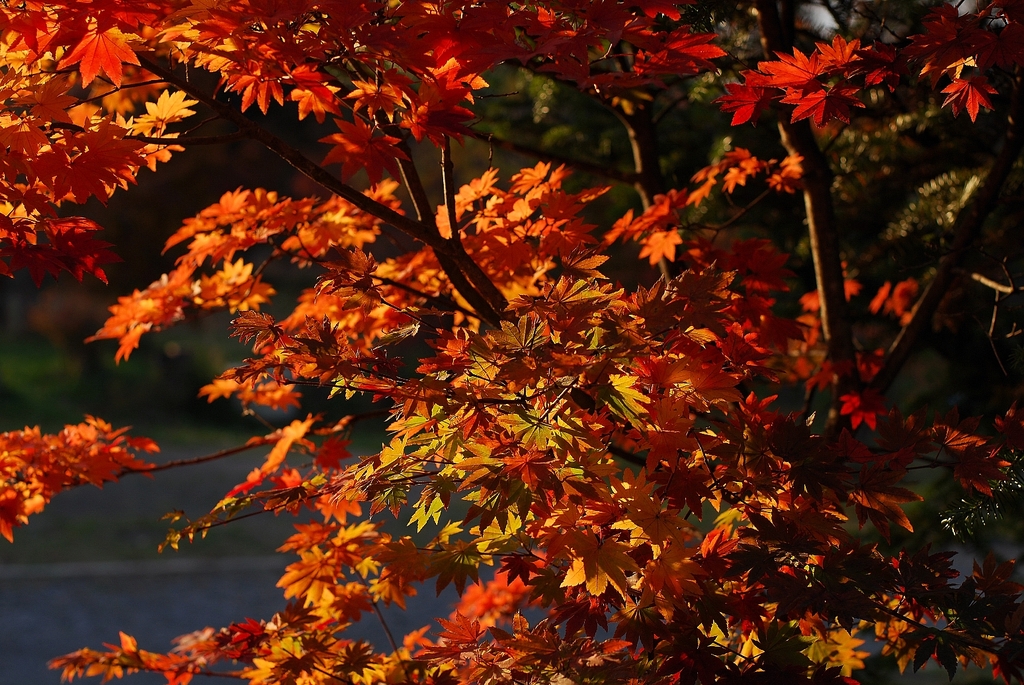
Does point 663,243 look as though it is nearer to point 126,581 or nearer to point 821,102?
point 821,102

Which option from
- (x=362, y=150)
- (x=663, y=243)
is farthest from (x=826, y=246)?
(x=362, y=150)

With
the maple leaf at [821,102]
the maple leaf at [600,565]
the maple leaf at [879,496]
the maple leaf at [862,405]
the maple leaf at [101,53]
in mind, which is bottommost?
the maple leaf at [862,405]

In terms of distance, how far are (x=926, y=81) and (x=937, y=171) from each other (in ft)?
2.06

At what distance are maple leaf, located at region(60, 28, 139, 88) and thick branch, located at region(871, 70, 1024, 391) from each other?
1.78 metres

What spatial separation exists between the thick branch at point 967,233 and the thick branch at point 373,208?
1104 millimetres

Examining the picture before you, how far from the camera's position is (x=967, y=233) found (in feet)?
6.91

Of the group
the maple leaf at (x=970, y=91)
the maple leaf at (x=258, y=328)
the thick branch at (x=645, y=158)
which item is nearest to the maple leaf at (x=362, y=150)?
the maple leaf at (x=258, y=328)

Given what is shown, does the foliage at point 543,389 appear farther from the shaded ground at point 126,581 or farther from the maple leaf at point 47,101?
the shaded ground at point 126,581

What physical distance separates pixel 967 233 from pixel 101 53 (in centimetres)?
188

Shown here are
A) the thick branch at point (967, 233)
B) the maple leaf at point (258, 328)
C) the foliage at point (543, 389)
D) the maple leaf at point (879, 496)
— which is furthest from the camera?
the thick branch at point (967, 233)

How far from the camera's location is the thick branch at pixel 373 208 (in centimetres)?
148

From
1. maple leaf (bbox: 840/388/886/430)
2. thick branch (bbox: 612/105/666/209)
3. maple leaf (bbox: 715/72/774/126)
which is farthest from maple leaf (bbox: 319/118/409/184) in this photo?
maple leaf (bbox: 840/388/886/430)

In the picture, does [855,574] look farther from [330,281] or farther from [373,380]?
[330,281]

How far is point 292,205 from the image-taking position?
6.86 ft
